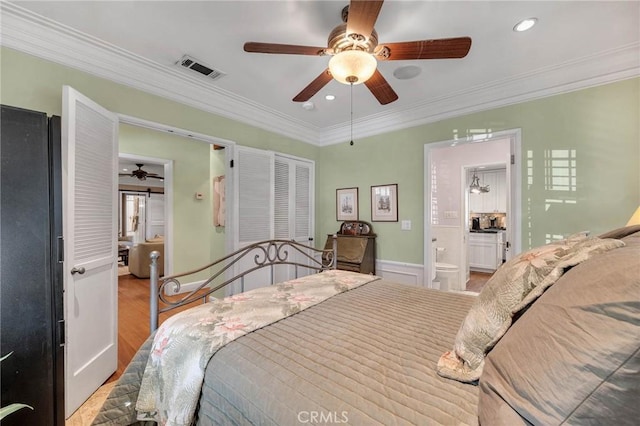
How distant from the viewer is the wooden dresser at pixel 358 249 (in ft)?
11.5

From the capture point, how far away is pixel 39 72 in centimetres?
192

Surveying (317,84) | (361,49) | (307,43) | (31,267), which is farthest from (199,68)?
(31,267)

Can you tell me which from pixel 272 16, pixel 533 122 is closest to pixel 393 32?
pixel 272 16

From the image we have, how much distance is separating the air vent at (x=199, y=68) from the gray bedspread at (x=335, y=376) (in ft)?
7.56

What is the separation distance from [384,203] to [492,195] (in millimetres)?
4019

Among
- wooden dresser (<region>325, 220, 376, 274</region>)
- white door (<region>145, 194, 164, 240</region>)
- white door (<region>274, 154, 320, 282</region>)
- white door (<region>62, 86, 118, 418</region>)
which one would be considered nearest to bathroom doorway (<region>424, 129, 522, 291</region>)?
wooden dresser (<region>325, 220, 376, 274</region>)

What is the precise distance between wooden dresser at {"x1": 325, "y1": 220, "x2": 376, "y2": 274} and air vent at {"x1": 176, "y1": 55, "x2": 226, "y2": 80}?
7.39 ft

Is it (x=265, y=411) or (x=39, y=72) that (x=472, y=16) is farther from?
(x=39, y=72)

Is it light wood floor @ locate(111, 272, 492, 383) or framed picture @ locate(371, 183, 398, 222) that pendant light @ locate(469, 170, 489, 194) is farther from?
framed picture @ locate(371, 183, 398, 222)

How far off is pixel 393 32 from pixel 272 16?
0.88 m

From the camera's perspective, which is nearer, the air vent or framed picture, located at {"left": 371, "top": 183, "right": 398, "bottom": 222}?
the air vent

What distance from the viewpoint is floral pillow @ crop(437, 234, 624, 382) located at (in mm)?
827

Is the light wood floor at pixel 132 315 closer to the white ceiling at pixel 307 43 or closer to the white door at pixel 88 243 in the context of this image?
the white door at pixel 88 243

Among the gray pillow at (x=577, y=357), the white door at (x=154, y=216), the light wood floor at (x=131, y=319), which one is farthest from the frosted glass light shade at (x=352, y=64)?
the white door at (x=154, y=216)
